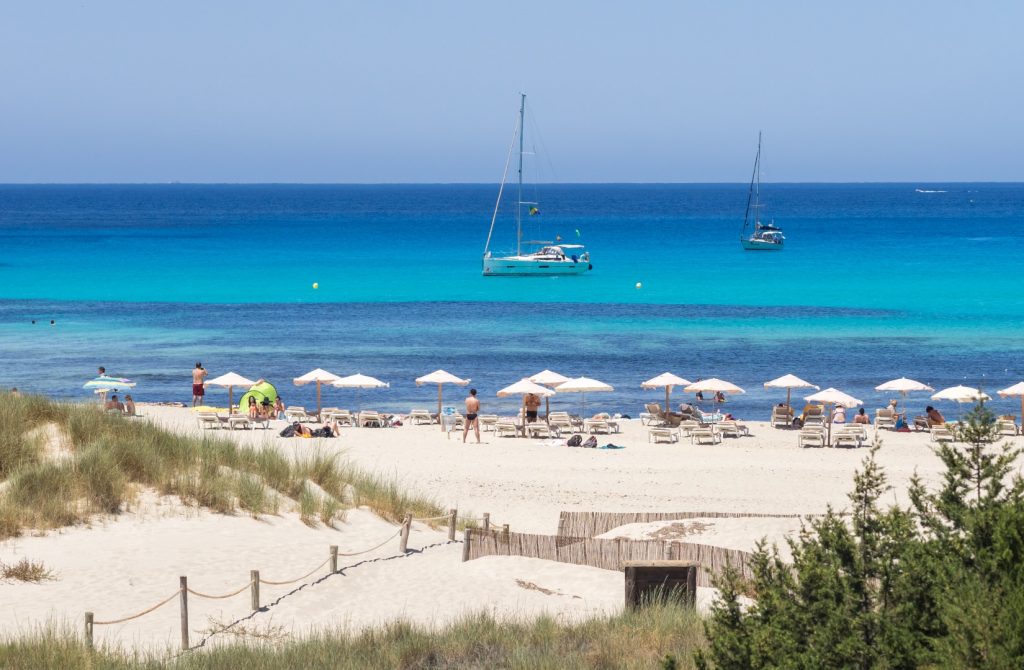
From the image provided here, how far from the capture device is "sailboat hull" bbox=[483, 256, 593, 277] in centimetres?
6762

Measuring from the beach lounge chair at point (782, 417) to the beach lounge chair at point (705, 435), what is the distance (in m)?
2.35

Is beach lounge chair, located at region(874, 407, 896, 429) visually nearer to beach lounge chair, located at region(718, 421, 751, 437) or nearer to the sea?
beach lounge chair, located at region(718, 421, 751, 437)

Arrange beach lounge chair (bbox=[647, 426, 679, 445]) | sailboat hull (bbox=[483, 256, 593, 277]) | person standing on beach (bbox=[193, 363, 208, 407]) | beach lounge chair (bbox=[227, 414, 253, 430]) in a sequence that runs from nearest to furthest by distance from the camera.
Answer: beach lounge chair (bbox=[227, 414, 253, 430])
beach lounge chair (bbox=[647, 426, 679, 445])
person standing on beach (bbox=[193, 363, 208, 407])
sailboat hull (bbox=[483, 256, 593, 277])

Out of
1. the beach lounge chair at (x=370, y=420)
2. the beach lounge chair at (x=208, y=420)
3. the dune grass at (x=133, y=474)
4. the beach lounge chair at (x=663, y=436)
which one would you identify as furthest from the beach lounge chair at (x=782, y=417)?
the dune grass at (x=133, y=474)

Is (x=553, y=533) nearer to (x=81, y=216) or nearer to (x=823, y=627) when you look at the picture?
(x=823, y=627)

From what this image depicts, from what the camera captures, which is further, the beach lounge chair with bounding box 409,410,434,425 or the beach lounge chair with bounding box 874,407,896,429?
the beach lounge chair with bounding box 409,410,434,425

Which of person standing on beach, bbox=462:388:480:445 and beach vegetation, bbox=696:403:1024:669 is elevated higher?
beach vegetation, bbox=696:403:1024:669

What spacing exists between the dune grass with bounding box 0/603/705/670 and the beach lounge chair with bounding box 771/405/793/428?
1695 centimetres

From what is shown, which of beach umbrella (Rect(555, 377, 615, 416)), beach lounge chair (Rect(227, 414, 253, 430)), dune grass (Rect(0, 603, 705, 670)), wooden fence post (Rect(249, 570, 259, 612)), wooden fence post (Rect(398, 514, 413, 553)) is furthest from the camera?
beach umbrella (Rect(555, 377, 615, 416))

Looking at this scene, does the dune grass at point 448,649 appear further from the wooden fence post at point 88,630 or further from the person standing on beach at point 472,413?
the person standing on beach at point 472,413

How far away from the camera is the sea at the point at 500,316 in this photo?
34500mm

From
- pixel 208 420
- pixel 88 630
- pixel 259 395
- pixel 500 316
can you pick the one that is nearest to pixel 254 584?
pixel 88 630

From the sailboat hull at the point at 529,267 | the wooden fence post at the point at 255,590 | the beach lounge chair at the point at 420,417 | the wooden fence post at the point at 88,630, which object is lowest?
the beach lounge chair at the point at 420,417

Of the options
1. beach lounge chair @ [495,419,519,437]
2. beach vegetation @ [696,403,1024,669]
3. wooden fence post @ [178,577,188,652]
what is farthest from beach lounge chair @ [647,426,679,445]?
beach vegetation @ [696,403,1024,669]
